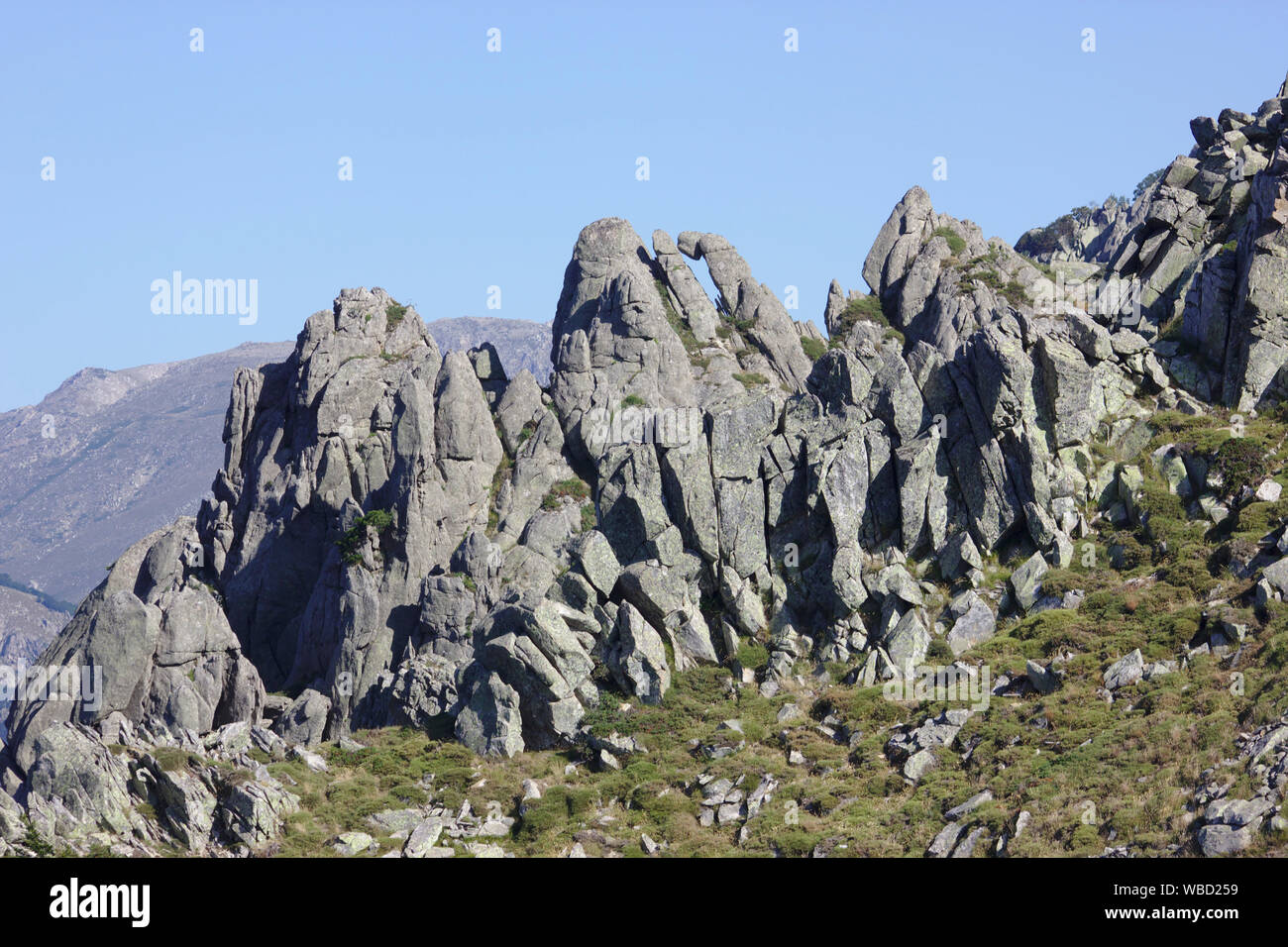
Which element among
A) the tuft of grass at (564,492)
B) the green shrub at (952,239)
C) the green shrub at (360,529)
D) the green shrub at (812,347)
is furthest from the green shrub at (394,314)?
the green shrub at (952,239)

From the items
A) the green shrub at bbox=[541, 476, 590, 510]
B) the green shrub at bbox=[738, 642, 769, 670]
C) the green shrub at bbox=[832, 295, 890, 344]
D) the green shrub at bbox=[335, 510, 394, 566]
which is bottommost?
the green shrub at bbox=[738, 642, 769, 670]

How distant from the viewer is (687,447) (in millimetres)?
76812

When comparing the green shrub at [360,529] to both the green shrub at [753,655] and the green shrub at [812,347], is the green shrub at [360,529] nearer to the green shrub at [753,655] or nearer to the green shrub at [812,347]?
the green shrub at [753,655]

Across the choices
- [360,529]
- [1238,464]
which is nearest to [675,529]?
[360,529]

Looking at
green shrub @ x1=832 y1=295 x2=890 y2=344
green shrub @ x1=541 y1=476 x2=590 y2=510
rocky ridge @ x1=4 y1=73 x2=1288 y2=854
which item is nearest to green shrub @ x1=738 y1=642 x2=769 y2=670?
rocky ridge @ x1=4 y1=73 x2=1288 y2=854

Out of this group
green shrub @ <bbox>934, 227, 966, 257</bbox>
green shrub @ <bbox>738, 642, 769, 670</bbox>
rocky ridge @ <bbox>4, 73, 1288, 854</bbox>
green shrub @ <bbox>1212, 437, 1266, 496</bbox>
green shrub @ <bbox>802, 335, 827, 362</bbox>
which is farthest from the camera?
green shrub @ <bbox>934, 227, 966, 257</bbox>

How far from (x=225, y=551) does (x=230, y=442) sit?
1210 centimetres

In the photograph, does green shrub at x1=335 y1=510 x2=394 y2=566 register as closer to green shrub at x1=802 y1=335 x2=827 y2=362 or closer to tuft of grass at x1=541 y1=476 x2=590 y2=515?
tuft of grass at x1=541 y1=476 x2=590 y2=515

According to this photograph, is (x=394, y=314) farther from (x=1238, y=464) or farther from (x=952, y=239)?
(x=1238, y=464)

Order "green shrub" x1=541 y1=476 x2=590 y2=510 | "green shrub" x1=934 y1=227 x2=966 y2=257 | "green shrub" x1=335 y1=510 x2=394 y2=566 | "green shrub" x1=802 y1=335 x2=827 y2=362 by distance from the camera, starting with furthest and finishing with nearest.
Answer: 1. "green shrub" x1=934 y1=227 x2=966 y2=257
2. "green shrub" x1=802 y1=335 x2=827 y2=362
3. "green shrub" x1=541 y1=476 x2=590 y2=510
4. "green shrub" x1=335 y1=510 x2=394 y2=566

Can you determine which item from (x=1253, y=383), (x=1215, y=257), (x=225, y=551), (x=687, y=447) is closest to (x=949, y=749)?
(x=687, y=447)

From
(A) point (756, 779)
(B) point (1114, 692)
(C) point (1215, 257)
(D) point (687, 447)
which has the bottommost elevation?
(A) point (756, 779)

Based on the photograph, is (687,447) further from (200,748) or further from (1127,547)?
(200,748)

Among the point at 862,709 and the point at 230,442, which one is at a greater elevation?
the point at 230,442
